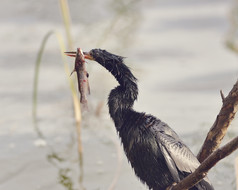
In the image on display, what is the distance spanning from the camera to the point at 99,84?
6777 mm

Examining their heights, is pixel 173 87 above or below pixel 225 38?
below

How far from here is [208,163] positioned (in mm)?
2828

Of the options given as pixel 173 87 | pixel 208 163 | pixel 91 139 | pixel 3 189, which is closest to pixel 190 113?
pixel 173 87

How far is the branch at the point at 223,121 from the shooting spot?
332 centimetres

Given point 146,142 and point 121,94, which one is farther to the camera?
point 121,94

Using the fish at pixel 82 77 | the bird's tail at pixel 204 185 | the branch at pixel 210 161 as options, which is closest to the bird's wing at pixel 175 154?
the bird's tail at pixel 204 185

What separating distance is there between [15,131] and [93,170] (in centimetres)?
126

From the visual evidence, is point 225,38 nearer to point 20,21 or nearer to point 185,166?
point 20,21

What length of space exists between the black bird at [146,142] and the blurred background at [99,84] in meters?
1.39

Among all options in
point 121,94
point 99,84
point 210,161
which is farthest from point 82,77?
point 99,84

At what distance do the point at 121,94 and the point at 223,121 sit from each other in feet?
2.24

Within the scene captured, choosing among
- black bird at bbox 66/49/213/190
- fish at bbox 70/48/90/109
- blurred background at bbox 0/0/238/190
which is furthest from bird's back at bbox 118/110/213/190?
blurred background at bbox 0/0/238/190

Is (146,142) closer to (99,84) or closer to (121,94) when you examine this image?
(121,94)

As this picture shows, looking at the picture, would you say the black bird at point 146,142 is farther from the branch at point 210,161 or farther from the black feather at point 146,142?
the branch at point 210,161
